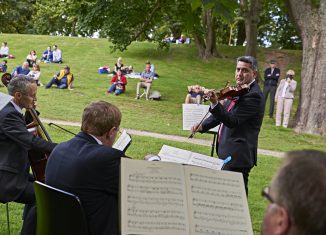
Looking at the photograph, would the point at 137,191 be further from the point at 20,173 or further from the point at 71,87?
the point at 71,87


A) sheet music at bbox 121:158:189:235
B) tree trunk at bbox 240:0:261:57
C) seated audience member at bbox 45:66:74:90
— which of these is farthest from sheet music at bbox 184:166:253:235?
seated audience member at bbox 45:66:74:90

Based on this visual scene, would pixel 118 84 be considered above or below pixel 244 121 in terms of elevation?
below

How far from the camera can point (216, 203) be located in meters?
2.58

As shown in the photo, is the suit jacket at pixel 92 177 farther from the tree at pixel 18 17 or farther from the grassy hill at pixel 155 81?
the tree at pixel 18 17

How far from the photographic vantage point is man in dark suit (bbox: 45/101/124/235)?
2969 millimetres

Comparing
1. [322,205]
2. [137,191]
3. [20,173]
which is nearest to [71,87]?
[20,173]

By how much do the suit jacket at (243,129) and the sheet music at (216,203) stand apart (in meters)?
1.83

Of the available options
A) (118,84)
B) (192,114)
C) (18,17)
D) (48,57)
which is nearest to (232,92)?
(192,114)

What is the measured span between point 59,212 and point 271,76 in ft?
43.6

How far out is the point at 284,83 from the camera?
13.9 metres

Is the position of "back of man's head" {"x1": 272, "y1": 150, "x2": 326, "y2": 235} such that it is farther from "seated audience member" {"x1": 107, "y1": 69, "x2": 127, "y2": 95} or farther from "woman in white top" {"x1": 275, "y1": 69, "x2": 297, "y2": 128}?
"seated audience member" {"x1": 107, "y1": 69, "x2": 127, "y2": 95}

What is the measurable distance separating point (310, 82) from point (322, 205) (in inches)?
466

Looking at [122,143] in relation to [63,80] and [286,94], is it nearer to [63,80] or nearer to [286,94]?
[286,94]

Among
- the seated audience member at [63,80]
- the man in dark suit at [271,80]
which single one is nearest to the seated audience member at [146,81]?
the seated audience member at [63,80]
